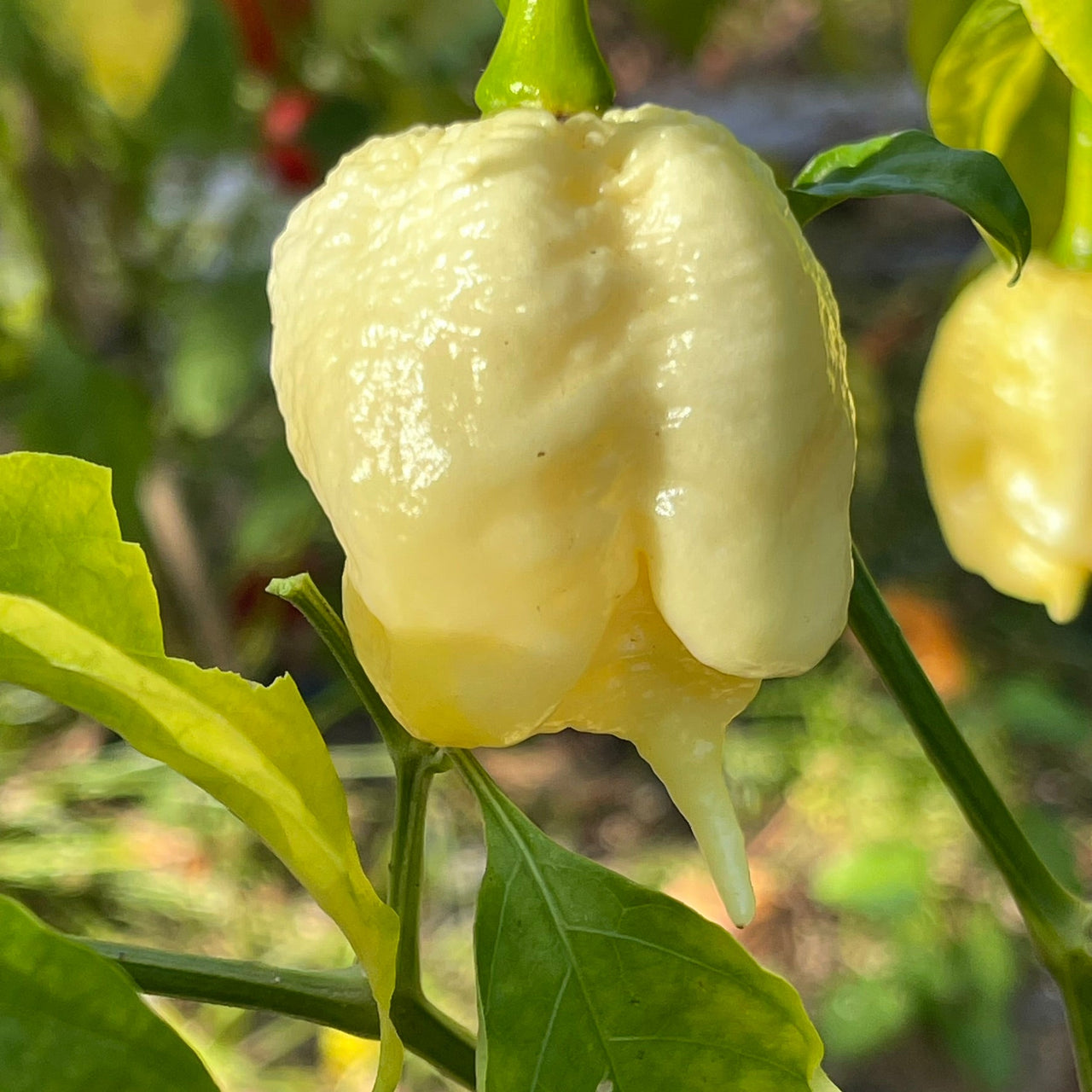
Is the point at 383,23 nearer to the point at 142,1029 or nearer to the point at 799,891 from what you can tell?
the point at 142,1029

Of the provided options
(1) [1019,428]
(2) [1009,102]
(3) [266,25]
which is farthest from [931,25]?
(3) [266,25]

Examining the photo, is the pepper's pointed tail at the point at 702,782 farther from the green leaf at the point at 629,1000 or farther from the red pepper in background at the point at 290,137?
the red pepper in background at the point at 290,137

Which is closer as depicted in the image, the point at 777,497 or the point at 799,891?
the point at 777,497

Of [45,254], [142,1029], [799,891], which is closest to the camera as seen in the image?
[142,1029]

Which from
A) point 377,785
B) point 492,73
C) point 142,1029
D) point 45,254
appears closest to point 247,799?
point 142,1029

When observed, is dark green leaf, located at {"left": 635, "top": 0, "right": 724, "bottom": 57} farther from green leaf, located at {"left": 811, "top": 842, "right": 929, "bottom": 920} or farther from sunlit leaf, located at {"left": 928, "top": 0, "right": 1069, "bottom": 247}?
green leaf, located at {"left": 811, "top": 842, "right": 929, "bottom": 920}
